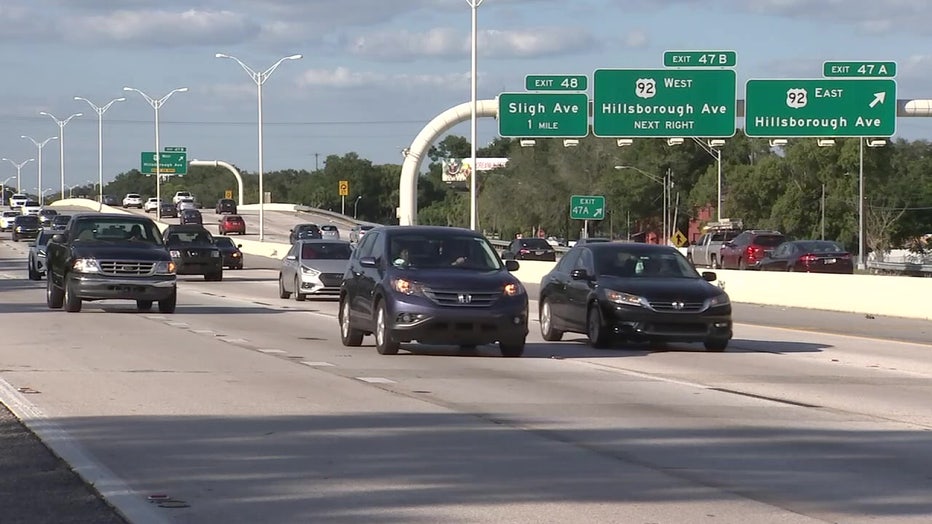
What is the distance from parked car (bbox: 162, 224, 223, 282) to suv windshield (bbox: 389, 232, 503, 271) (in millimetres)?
24690

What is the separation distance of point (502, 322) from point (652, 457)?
25.3 feet

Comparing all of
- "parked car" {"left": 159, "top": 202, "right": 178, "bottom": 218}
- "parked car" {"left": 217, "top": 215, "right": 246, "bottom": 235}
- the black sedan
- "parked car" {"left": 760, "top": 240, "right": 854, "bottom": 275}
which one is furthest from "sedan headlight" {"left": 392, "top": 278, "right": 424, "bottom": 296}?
"parked car" {"left": 159, "top": 202, "right": 178, "bottom": 218}

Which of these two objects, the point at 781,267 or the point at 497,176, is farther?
the point at 497,176

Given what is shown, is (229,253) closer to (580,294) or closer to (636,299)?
(580,294)

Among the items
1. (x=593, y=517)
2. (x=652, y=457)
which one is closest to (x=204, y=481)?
(x=593, y=517)

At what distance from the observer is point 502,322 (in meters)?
18.2

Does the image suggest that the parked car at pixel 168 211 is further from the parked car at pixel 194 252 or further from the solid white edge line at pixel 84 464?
the solid white edge line at pixel 84 464

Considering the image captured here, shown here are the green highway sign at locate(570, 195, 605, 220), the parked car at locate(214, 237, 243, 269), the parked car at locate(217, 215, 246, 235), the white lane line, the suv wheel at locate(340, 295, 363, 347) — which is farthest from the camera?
the parked car at locate(217, 215, 246, 235)

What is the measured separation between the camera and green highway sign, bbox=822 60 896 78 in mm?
41875

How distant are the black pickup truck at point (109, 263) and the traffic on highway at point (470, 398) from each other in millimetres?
59

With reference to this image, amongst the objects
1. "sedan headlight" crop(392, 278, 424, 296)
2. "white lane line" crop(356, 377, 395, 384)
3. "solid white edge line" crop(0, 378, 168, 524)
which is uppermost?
"sedan headlight" crop(392, 278, 424, 296)

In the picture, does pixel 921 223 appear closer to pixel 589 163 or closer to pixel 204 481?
pixel 589 163

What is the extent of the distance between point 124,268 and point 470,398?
1288cm

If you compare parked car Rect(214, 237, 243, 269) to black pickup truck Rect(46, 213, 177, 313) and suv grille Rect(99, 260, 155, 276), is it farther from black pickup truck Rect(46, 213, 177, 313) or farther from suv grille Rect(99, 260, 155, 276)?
suv grille Rect(99, 260, 155, 276)
